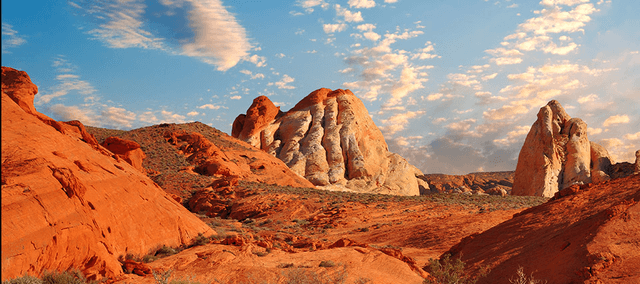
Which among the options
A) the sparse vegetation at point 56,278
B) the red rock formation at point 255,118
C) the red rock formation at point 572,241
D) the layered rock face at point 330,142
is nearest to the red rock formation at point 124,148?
the layered rock face at point 330,142

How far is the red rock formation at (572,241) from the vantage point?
1011 centimetres

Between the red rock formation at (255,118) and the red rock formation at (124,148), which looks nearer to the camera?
the red rock formation at (124,148)

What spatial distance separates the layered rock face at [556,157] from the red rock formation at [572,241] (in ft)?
108

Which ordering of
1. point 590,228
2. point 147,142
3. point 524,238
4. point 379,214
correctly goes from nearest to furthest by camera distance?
point 590,228 → point 524,238 → point 379,214 → point 147,142

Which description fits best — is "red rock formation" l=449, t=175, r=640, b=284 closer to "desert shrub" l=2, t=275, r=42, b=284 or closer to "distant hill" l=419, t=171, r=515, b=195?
"desert shrub" l=2, t=275, r=42, b=284

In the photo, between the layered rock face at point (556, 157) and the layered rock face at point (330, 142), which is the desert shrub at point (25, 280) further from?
the layered rock face at point (556, 157)

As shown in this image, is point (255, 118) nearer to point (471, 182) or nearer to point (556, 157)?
point (556, 157)

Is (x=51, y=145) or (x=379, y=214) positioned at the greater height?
(x=51, y=145)

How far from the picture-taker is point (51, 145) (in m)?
12.6

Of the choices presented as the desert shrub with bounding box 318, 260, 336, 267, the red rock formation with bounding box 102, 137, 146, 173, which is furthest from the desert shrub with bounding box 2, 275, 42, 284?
the red rock formation with bounding box 102, 137, 146, 173

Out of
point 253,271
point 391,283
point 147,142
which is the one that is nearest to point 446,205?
point 391,283

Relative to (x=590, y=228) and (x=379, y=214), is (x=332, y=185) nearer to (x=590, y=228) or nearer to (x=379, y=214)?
(x=379, y=214)

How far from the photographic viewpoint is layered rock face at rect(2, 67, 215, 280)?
9.43 metres

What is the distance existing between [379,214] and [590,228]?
19.9 meters
